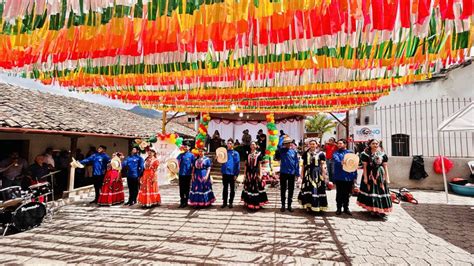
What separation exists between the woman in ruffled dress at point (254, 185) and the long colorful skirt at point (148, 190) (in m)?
2.43

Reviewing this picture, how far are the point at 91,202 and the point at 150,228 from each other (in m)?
3.44

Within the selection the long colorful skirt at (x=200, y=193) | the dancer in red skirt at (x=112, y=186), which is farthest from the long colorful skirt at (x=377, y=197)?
the dancer in red skirt at (x=112, y=186)

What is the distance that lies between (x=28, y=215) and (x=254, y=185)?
4.67 m

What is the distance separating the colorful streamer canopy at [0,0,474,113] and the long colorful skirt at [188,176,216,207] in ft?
8.97

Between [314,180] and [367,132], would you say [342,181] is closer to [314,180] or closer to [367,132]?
[314,180]

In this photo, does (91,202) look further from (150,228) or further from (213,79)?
(213,79)

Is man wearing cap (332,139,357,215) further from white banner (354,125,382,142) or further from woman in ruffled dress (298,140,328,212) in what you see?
white banner (354,125,382,142)

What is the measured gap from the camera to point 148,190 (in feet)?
19.9

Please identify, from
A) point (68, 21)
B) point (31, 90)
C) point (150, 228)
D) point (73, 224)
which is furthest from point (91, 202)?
point (31, 90)

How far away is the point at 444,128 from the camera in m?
6.52

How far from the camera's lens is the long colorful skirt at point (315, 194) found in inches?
206

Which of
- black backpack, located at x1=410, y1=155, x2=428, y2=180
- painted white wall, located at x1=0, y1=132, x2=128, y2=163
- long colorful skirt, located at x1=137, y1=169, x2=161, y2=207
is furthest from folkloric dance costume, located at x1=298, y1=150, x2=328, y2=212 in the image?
painted white wall, located at x1=0, y1=132, x2=128, y2=163

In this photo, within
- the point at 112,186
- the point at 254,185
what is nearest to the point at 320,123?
the point at 254,185

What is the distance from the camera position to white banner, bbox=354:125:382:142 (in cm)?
822
